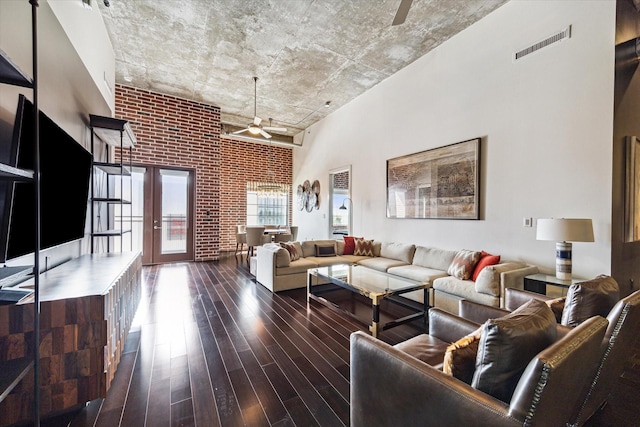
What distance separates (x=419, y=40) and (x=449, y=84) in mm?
792

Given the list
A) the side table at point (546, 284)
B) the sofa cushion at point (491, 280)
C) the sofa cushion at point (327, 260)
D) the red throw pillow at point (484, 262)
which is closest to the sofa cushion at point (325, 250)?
the sofa cushion at point (327, 260)

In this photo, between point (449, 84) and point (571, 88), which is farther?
point (449, 84)

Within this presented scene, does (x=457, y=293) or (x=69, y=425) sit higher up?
(x=457, y=293)

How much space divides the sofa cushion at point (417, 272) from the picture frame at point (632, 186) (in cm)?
192

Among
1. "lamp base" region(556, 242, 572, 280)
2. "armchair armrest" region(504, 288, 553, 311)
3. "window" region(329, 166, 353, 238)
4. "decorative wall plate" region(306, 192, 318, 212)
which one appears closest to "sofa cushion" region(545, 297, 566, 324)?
"armchair armrest" region(504, 288, 553, 311)

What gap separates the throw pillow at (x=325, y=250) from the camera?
4.93 m

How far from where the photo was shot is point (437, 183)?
4.16 metres

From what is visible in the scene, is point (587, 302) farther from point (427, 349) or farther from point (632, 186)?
point (632, 186)

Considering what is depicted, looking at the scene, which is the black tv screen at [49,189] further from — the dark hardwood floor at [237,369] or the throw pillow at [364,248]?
the throw pillow at [364,248]

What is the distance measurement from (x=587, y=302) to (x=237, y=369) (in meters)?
2.38

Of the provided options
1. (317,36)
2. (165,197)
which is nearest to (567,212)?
(317,36)

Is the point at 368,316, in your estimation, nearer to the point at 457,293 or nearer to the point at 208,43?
the point at 457,293

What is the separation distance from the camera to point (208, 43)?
4.05m

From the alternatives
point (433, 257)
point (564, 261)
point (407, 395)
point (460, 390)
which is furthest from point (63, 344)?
point (564, 261)
